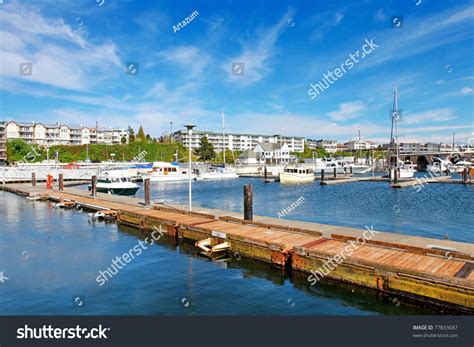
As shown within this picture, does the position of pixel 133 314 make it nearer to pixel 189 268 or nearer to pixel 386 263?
pixel 189 268

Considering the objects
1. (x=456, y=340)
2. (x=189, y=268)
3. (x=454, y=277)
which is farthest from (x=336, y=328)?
(x=189, y=268)

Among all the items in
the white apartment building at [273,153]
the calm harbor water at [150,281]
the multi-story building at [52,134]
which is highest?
the multi-story building at [52,134]

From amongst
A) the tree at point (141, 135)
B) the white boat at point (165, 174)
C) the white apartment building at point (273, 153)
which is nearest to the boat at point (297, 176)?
the white boat at point (165, 174)

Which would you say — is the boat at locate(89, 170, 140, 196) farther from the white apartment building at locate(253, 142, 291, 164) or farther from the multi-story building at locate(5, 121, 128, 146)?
the white apartment building at locate(253, 142, 291, 164)

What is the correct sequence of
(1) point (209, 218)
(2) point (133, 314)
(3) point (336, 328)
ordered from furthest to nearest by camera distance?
(1) point (209, 218) → (2) point (133, 314) → (3) point (336, 328)

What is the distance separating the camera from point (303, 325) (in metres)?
9.77

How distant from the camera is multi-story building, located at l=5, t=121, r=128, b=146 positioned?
122m

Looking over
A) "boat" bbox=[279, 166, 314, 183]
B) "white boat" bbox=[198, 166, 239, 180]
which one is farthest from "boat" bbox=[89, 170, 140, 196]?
"white boat" bbox=[198, 166, 239, 180]

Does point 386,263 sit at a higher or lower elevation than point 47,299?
higher

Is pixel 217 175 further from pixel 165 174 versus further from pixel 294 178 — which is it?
pixel 294 178

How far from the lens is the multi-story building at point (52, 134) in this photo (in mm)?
122438

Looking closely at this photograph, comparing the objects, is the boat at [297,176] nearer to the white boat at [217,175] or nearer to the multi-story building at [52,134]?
the white boat at [217,175]

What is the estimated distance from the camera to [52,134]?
426ft

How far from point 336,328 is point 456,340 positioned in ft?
9.77
